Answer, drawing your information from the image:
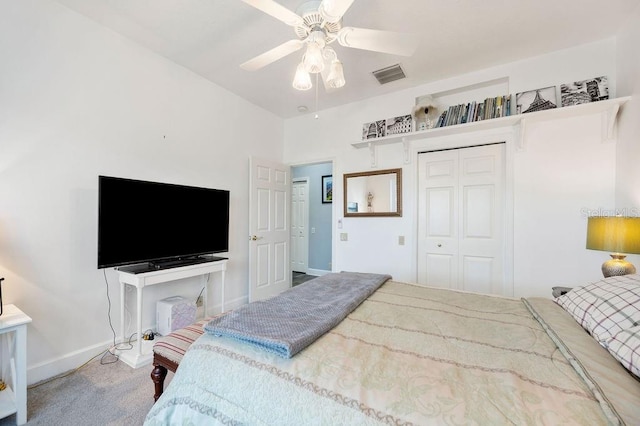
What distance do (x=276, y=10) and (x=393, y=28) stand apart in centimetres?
119

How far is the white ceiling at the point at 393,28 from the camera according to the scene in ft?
6.57

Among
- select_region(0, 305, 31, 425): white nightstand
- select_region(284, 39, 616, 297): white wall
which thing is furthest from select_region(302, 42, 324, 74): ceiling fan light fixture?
select_region(0, 305, 31, 425): white nightstand

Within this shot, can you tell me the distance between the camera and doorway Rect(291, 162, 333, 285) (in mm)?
5391

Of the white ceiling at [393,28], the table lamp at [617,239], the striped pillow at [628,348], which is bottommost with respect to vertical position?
the striped pillow at [628,348]

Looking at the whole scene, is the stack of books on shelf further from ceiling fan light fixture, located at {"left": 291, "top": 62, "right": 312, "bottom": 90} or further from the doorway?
the doorway

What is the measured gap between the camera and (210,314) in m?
3.19

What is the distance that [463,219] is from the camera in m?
3.00

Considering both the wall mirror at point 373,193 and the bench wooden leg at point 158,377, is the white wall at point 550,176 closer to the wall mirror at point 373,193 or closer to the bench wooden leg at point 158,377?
the wall mirror at point 373,193

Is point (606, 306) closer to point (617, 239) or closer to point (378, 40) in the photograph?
point (617, 239)

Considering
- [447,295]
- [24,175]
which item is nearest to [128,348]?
[24,175]

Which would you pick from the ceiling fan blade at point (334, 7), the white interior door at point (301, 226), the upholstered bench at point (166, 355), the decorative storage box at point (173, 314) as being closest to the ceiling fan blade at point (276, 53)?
the ceiling fan blade at point (334, 7)

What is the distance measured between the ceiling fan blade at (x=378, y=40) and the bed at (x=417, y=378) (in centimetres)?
157

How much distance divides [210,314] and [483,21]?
12.7 feet

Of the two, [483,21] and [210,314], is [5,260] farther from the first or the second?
Answer: [483,21]
